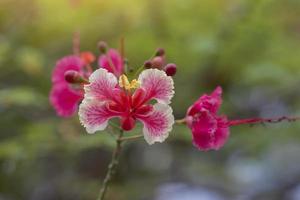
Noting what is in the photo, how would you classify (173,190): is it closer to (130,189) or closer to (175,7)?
(130,189)

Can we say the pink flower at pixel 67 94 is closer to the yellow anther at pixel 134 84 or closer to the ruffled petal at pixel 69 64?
the ruffled petal at pixel 69 64

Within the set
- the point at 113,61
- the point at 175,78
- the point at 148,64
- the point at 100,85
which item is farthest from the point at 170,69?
the point at 175,78

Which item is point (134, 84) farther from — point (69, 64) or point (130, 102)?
point (69, 64)

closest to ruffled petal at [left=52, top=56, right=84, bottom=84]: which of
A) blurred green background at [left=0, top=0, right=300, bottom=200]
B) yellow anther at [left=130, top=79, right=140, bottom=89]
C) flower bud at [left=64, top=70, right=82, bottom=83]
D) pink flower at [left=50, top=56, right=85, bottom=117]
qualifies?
pink flower at [left=50, top=56, right=85, bottom=117]

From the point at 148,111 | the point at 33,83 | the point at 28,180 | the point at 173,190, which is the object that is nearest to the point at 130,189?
the point at 173,190

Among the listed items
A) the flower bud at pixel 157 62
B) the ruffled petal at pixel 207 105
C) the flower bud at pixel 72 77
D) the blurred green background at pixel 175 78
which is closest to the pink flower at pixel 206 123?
the ruffled petal at pixel 207 105

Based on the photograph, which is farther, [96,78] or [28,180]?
[28,180]
